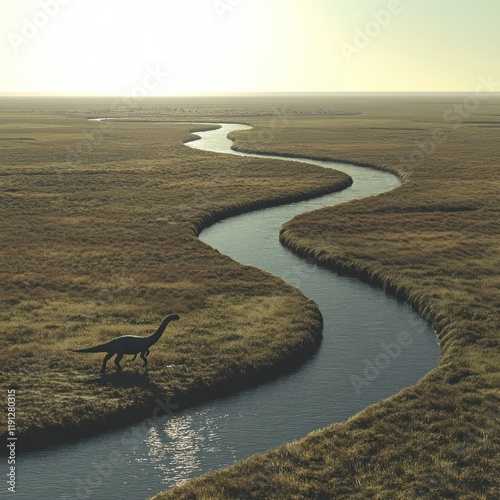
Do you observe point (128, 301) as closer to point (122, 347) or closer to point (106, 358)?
point (106, 358)

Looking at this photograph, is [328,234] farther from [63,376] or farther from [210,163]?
[210,163]

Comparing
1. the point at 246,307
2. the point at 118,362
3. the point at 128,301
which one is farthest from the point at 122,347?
the point at 246,307

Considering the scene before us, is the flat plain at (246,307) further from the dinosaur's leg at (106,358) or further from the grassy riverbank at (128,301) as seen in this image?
the dinosaur's leg at (106,358)

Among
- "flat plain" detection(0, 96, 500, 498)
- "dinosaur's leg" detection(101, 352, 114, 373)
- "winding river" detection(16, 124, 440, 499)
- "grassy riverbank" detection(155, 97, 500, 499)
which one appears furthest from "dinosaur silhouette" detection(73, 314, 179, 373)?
"grassy riverbank" detection(155, 97, 500, 499)

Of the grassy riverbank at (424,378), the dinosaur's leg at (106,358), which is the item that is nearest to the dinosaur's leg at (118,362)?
the dinosaur's leg at (106,358)

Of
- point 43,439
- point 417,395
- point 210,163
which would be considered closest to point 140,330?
point 43,439
